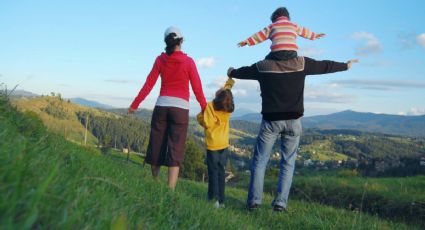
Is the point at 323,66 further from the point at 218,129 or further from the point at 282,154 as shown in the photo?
the point at 218,129

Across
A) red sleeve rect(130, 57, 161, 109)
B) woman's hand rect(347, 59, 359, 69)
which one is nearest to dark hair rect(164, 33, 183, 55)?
red sleeve rect(130, 57, 161, 109)

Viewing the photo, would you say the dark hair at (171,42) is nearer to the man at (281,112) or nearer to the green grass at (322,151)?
the man at (281,112)

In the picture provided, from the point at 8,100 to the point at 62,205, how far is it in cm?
354

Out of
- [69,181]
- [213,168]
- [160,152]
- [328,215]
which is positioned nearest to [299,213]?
[328,215]

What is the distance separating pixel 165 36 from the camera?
282 inches

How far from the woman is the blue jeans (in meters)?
1.28

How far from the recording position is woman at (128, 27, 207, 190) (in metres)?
7.07

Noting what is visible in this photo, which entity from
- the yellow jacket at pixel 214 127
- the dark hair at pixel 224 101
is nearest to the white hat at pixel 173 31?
the dark hair at pixel 224 101

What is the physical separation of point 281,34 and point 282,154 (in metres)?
1.93

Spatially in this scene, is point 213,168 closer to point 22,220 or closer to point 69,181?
point 69,181

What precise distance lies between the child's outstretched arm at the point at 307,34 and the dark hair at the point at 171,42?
6.44 feet

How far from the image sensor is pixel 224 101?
7.98 meters

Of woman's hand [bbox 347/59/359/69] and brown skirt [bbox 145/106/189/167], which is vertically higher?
woman's hand [bbox 347/59/359/69]

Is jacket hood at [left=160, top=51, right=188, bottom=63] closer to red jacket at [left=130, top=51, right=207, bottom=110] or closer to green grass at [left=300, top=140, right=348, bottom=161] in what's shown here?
red jacket at [left=130, top=51, right=207, bottom=110]
